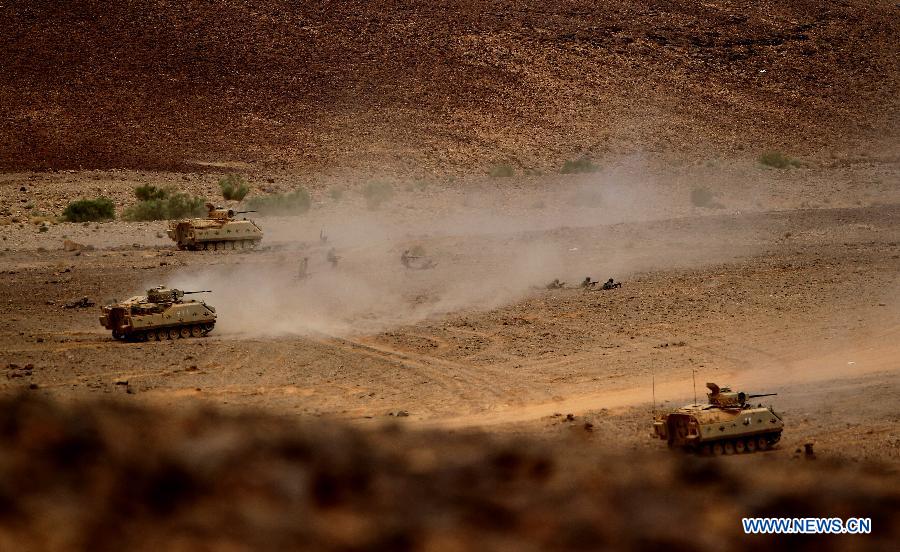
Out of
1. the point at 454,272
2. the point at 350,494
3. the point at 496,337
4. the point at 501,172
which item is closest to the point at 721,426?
the point at 496,337

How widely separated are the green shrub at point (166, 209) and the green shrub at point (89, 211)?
0.55 metres

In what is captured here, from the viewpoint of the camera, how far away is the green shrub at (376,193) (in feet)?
151

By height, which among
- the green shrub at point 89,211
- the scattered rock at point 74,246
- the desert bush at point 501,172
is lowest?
the scattered rock at point 74,246

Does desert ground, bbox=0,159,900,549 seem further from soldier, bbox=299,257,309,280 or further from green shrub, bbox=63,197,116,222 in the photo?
green shrub, bbox=63,197,116,222

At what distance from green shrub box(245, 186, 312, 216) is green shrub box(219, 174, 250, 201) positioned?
0.68 meters

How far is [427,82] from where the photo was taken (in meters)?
64.1

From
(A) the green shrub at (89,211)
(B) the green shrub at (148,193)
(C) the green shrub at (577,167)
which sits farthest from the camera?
(C) the green shrub at (577,167)

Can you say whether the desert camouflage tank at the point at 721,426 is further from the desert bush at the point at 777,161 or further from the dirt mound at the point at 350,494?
the desert bush at the point at 777,161

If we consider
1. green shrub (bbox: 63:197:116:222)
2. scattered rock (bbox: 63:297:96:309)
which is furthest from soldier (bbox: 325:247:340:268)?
green shrub (bbox: 63:197:116:222)

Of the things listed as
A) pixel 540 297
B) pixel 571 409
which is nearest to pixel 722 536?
pixel 571 409

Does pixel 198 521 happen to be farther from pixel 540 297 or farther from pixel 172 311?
pixel 540 297

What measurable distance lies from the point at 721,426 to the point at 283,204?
2927 centimetres

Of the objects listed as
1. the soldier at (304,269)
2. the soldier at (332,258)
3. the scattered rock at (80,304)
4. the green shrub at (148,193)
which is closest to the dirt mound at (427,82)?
the green shrub at (148,193)

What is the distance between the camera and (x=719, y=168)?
54.7 meters
